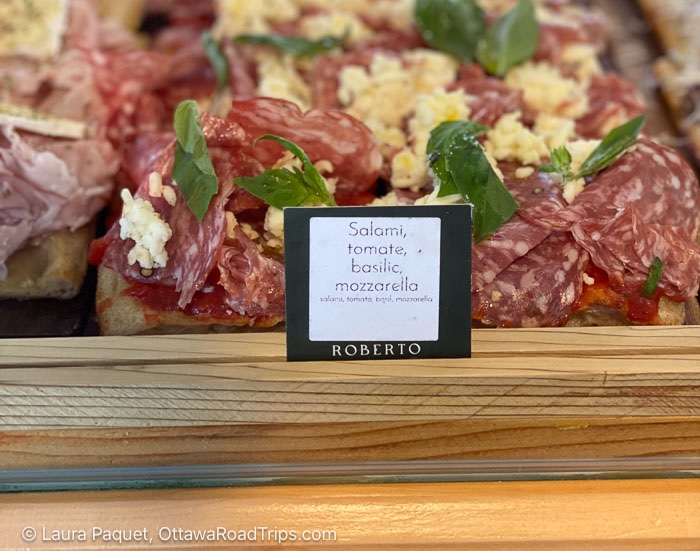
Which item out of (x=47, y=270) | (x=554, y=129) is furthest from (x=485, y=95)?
(x=47, y=270)

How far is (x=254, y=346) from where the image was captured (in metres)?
1.23

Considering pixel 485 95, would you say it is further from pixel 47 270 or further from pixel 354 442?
pixel 47 270

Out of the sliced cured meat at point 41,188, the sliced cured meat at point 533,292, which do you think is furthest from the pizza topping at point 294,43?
the sliced cured meat at point 533,292

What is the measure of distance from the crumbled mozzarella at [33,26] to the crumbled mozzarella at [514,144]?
4.39 feet

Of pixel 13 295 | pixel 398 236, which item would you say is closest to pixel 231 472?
pixel 398 236

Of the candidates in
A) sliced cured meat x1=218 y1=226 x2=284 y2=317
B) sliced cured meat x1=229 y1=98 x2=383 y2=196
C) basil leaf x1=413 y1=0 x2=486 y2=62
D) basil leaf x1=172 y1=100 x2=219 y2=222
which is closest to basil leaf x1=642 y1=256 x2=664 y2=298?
sliced cured meat x1=229 y1=98 x2=383 y2=196

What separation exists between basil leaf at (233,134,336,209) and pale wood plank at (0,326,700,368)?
257mm

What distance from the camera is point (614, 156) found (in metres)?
1.45

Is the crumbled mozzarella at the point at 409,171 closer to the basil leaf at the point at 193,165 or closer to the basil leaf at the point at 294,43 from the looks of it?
the basil leaf at the point at 193,165

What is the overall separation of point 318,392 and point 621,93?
1.34 m

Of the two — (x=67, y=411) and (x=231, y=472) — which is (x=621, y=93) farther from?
(x=67, y=411)

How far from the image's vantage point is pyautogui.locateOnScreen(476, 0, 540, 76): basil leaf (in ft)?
6.50

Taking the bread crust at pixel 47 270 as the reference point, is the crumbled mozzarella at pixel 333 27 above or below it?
above

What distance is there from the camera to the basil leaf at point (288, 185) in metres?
1.30
